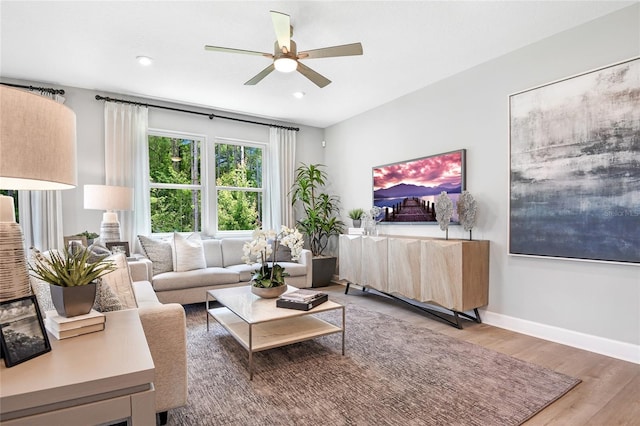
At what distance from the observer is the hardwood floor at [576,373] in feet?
6.00

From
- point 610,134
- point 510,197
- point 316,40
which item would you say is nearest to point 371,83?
point 316,40

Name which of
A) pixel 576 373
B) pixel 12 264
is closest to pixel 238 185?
pixel 12 264

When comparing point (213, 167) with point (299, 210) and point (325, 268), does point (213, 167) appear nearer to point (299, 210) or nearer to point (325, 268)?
point (299, 210)

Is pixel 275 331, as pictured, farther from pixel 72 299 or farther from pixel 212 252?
pixel 212 252

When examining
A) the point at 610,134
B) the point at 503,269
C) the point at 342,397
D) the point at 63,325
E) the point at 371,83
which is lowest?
the point at 342,397

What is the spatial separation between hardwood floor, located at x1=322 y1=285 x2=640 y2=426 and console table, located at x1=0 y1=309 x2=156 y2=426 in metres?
1.91

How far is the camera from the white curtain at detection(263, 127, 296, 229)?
554 cm

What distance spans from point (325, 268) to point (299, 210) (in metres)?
1.20

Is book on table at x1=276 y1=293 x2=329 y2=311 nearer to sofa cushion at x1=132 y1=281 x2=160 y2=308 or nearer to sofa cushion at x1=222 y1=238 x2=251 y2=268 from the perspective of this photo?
sofa cushion at x1=132 y1=281 x2=160 y2=308

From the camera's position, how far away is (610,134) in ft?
8.39

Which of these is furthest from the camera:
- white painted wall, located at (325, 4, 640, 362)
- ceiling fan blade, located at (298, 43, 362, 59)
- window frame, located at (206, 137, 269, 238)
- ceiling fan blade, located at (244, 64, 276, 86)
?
window frame, located at (206, 137, 269, 238)

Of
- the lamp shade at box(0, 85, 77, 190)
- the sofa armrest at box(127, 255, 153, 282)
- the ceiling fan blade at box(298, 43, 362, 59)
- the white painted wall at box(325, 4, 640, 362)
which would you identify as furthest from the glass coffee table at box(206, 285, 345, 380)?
the ceiling fan blade at box(298, 43, 362, 59)

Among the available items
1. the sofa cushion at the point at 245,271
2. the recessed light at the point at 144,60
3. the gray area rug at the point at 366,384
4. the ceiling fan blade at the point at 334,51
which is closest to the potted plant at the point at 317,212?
the sofa cushion at the point at 245,271

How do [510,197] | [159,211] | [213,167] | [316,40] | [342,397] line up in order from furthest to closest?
[213,167] → [159,211] → [510,197] → [316,40] → [342,397]
